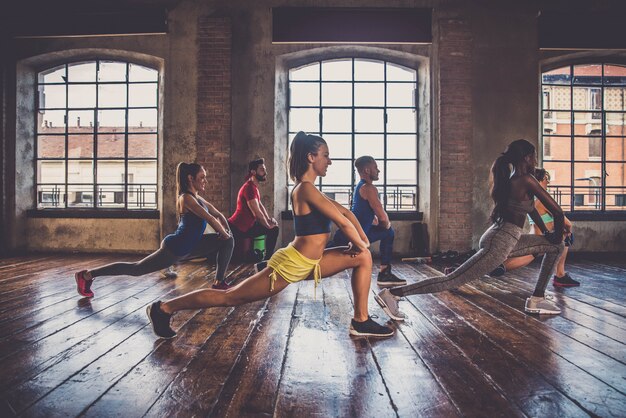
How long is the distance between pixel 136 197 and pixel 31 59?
2910mm

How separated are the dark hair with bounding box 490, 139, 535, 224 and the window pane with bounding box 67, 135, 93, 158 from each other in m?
6.86

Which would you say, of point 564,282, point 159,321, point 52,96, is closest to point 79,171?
point 52,96

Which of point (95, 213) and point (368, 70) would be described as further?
point (368, 70)

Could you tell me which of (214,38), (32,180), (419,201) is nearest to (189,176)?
(214,38)

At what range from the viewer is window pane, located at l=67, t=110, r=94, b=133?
743cm

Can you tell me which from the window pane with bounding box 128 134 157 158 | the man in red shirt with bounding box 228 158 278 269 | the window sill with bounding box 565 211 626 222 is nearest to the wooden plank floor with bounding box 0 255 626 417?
the man in red shirt with bounding box 228 158 278 269

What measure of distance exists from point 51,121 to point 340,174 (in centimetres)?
517

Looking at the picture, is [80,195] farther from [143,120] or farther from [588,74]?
[588,74]

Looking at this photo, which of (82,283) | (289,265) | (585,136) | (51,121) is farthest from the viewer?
(51,121)

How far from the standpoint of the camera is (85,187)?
743 centimetres

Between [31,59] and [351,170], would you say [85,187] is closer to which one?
[31,59]

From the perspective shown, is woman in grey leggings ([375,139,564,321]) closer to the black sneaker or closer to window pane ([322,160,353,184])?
the black sneaker

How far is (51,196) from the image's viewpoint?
292 inches

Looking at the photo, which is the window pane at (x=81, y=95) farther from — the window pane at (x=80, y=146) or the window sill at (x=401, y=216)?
the window sill at (x=401, y=216)
